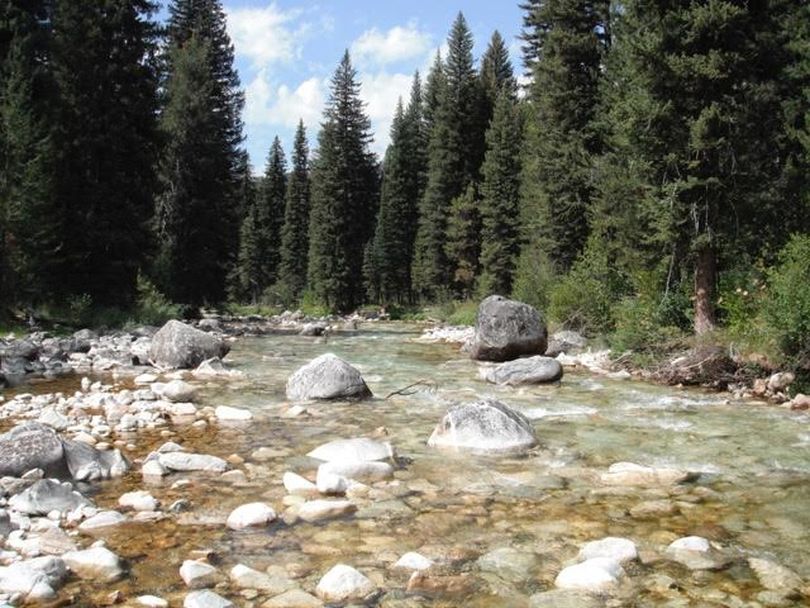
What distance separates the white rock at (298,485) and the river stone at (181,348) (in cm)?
971

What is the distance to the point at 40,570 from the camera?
15.6 feet

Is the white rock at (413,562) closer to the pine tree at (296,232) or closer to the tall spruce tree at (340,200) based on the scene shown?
the tall spruce tree at (340,200)

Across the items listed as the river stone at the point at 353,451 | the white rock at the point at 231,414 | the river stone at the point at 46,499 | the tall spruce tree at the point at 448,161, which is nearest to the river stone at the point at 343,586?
the river stone at the point at 46,499

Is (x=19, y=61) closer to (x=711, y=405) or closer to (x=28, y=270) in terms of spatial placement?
(x=28, y=270)

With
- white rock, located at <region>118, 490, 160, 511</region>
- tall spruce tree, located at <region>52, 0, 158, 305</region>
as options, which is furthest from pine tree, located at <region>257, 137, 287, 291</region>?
white rock, located at <region>118, 490, 160, 511</region>

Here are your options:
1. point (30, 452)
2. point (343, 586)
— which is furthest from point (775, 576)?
point (30, 452)

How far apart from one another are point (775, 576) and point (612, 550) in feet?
3.58

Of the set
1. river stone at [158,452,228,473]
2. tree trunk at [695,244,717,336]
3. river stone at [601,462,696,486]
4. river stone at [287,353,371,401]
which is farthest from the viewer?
tree trunk at [695,244,717,336]

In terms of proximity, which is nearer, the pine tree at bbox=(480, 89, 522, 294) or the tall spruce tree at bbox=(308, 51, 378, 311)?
the pine tree at bbox=(480, 89, 522, 294)

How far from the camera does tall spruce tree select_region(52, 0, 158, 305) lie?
80.3 feet

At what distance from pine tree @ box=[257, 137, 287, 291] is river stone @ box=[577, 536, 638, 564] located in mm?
62826

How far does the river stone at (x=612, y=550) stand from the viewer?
17.6 feet

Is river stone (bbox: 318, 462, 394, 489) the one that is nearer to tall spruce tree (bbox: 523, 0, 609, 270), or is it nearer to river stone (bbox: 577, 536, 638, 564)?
river stone (bbox: 577, 536, 638, 564)

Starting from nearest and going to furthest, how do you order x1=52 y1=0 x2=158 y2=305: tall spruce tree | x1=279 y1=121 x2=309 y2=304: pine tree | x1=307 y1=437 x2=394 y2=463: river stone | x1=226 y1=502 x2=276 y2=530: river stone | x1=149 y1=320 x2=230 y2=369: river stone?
1. x1=226 y1=502 x2=276 y2=530: river stone
2. x1=307 y1=437 x2=394 y2=463: river stone
3. x1=149 y1=320 x2=230 y2=369: river stone
4. x1=52 y1=0 x2=158 y2=305: tall spruce tree
5. x1=279 y1=121 x2=309 y2=304: pine tree
